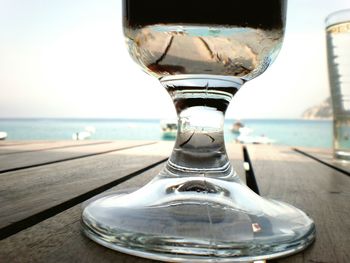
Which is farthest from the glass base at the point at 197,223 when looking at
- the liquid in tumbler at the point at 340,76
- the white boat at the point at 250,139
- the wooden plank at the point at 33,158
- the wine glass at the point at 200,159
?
the white boat at the point at 250,139

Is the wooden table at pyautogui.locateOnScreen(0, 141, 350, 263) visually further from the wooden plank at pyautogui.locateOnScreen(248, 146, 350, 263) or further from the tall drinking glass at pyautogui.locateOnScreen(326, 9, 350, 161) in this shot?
the tall drinking glass at pyautogui.locateOnScreen(326, 9, 350, 161)

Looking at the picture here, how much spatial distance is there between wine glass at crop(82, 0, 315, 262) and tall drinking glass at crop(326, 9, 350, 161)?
2.00ft

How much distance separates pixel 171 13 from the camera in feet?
0.98

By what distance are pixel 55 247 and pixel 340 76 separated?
0.80m

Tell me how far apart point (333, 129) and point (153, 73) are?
0.72 metres

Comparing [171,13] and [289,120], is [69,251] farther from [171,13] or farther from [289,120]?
[289,120]

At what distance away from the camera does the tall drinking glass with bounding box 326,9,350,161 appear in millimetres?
899

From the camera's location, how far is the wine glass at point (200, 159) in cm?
26

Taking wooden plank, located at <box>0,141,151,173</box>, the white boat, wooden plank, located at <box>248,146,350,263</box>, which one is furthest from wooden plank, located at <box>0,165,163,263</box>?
the white boat

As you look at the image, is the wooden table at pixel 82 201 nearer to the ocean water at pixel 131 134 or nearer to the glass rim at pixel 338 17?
the glass rim at pixel 338 17

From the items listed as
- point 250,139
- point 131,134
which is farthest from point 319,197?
point 131,134

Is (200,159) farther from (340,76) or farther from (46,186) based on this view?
(340,76)

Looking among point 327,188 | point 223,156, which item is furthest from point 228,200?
point 327,188

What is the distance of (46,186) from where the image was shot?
0.48 meters
